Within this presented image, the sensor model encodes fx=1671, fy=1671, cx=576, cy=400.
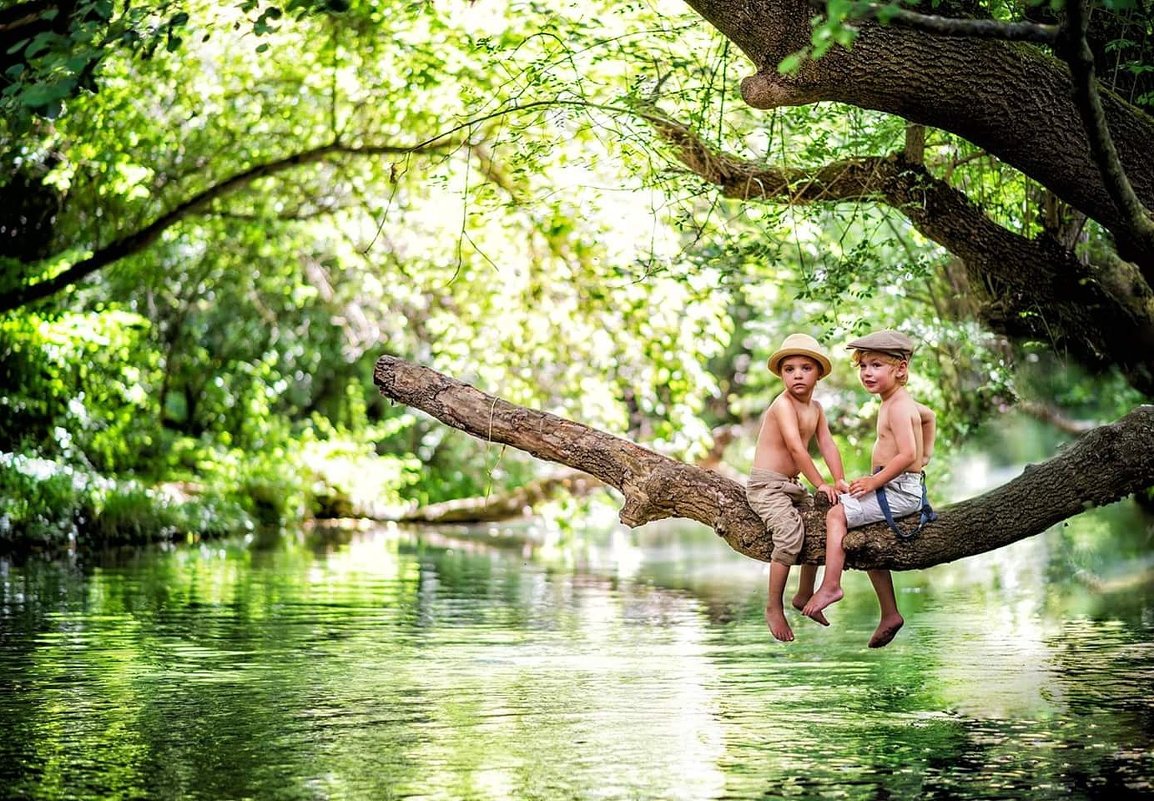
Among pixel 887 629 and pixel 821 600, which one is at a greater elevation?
pixel 821 600

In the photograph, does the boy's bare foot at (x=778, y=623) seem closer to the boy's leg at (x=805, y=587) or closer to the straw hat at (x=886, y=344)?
the boy's leg at (x=805, y=587)

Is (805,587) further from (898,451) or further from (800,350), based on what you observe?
(800,350)

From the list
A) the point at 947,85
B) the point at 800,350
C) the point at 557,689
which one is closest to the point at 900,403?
the point at 800,350

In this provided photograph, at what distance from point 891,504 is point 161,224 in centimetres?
1406

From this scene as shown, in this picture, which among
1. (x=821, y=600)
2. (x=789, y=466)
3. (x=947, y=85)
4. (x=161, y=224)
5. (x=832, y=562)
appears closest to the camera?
(x=821, y=600)

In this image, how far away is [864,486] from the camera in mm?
8016

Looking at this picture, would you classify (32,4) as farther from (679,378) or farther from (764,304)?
(764,304)

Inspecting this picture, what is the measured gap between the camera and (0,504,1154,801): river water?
6.51m

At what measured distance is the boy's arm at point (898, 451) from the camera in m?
8.01

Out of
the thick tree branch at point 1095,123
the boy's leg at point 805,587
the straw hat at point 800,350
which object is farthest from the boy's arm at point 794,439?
the thick tree branch at point 1095,123

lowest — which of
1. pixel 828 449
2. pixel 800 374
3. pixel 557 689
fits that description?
pixel 557 689

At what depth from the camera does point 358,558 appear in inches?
755

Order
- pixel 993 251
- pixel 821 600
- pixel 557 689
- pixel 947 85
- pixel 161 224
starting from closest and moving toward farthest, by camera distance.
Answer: pixel 821 600, pixel 947 85, pixel 557 689, pixel 993 251, pixel 161 224

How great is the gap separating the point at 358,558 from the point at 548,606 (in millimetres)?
5938
